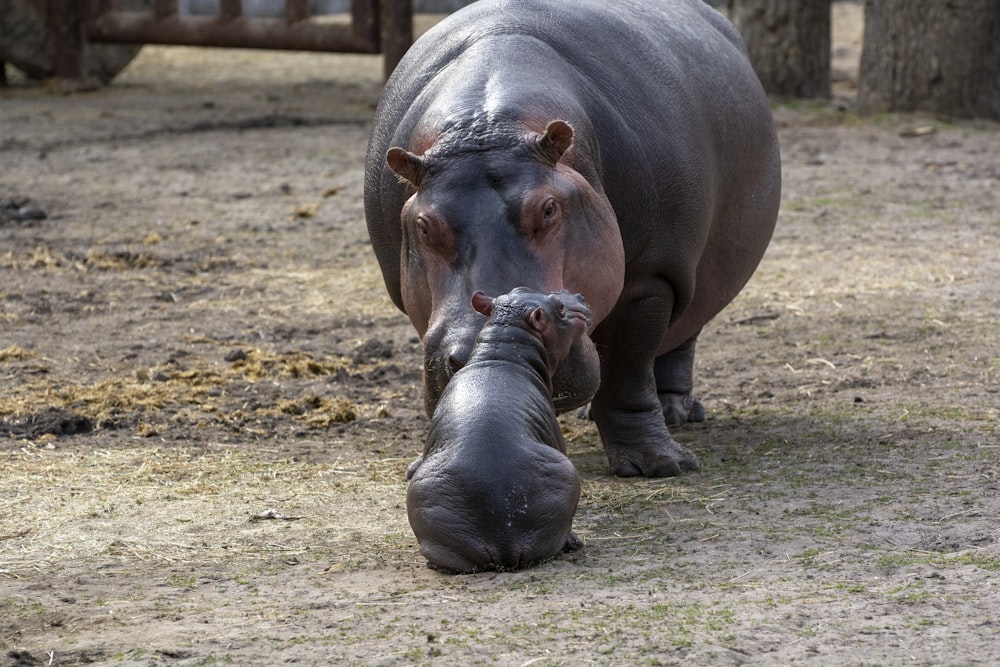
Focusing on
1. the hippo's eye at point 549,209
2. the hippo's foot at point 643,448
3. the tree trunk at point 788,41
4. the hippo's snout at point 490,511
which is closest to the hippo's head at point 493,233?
the hippo's eye at point 549,209

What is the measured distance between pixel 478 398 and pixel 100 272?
16.5 feet

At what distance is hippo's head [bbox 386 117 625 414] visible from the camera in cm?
402

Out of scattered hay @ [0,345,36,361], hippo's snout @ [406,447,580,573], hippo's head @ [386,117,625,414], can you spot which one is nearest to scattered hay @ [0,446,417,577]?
hippo's snout @ [406,447,580,573]

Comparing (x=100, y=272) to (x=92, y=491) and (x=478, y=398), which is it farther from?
(x=478, y=398)

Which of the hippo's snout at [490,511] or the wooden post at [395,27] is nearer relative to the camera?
the hippo's snout at [490,511]

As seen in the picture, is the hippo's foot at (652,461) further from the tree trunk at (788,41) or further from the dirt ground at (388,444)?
the tree trunk at (788,41)

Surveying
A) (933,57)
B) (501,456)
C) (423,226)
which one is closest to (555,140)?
(423,226)

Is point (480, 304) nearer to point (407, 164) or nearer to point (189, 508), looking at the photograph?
point (407, 164)

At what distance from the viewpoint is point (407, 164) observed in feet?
13.8

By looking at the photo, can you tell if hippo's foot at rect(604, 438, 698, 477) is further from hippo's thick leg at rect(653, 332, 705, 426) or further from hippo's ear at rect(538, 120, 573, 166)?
hippo's ear at rect(538, 120, 573, 166)

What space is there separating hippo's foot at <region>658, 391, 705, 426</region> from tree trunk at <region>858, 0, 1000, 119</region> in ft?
Answer: 21.3

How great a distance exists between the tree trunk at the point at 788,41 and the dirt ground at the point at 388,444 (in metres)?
1.51

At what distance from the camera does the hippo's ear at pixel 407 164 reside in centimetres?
418

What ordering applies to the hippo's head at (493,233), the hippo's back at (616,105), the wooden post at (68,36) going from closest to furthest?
the hippo's head at (493,233) < the hippo's back at (616,105) < the wooden post at (68,36)
